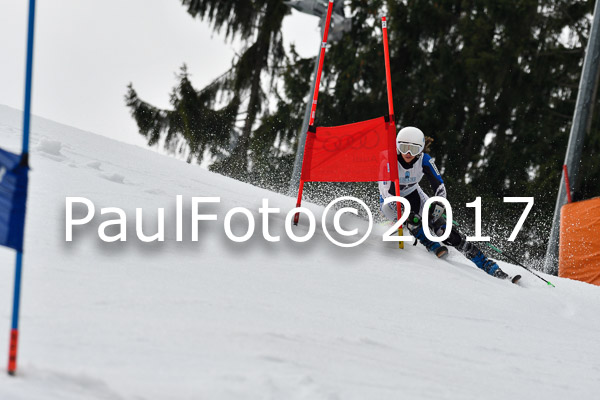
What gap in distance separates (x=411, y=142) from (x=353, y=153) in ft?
2.08

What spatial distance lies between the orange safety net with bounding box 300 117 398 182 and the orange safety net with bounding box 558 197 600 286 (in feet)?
11.1

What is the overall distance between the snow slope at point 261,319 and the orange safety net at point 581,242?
2.29m

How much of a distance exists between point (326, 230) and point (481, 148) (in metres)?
13.7

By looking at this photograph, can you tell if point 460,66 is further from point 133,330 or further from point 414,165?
point 133,330

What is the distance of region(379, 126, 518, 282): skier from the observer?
18.8 ft

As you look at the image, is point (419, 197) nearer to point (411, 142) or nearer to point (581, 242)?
point (411, 142)

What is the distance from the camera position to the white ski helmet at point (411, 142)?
5.95m

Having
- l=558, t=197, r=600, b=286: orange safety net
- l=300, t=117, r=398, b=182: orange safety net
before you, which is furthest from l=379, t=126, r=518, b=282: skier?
l=558, t=197, r=600, b=286: orange safety net

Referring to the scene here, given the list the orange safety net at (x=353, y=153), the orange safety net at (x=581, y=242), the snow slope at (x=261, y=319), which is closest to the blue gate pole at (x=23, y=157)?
the snow slope at (x=261, y=319)

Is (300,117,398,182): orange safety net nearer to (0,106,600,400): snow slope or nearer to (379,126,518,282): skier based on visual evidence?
(379,126,518,282): skier

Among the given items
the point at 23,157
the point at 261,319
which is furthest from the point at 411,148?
the point at 23,157

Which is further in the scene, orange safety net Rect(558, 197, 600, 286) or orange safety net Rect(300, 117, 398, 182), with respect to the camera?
orange safety net Rect(558, 197, 600, 286)

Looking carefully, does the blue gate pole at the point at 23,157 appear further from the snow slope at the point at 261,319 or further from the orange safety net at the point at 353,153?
the orange safety net at the point at 353,153

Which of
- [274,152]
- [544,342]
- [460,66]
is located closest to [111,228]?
[544,342]
